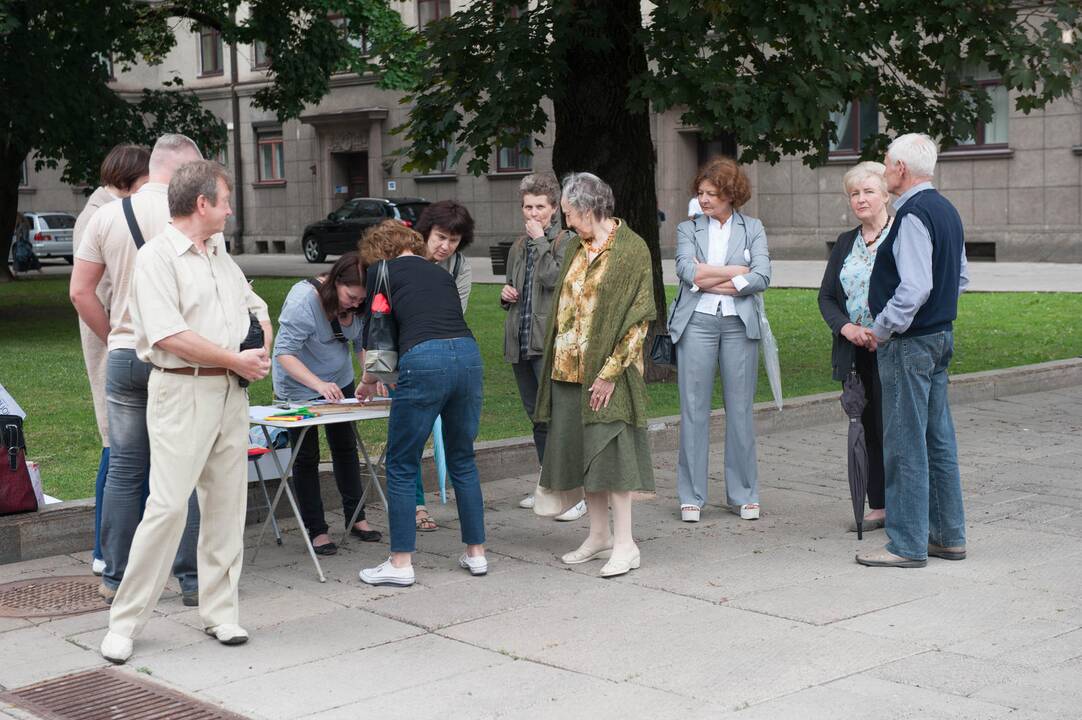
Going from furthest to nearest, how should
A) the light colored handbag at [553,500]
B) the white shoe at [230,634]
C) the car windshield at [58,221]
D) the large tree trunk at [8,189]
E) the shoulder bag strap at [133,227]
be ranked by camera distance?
the car windshield at [58,221] → the large tree trunk at [8,189] → the light colored handbag at [553,500] → the shoulder bag strap at [133,227] → the white shoe at [230,634]

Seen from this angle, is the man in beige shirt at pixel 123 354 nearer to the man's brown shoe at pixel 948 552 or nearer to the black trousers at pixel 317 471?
the black trousers at pixel 317 471

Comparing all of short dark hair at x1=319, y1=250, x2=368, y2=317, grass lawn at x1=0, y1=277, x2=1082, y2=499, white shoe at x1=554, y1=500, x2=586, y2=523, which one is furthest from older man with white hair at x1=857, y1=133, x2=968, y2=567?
grass lawn at x1=0, y1=277, x2=1082, y2=499

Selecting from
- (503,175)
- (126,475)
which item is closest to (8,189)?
(503,175)

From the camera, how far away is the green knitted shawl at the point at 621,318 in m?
6.53

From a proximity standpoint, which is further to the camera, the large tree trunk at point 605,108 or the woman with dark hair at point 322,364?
the large tree trunk at point 605,108

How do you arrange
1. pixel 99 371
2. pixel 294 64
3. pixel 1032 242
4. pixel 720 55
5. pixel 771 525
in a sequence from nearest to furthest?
1. pixel 99 371
2. pixel 771 525
3. pixel 720 55
4. pixel 294 64
5. pixel 1032 242

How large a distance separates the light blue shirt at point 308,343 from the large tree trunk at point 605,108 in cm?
551

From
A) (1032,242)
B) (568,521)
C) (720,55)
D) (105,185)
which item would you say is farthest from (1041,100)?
(1032,242)

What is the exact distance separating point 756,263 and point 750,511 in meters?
1.33

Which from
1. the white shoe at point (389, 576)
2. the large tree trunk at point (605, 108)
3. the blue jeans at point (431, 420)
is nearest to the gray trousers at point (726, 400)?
the blue jeans at point (431, 420)

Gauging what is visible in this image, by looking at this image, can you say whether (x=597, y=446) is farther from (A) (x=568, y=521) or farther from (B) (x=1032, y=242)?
(B) (x=1032, y=242)

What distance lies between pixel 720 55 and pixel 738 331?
14.7 feet

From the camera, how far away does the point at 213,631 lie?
5598 millimetres

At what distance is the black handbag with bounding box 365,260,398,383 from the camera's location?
6.38 metres
